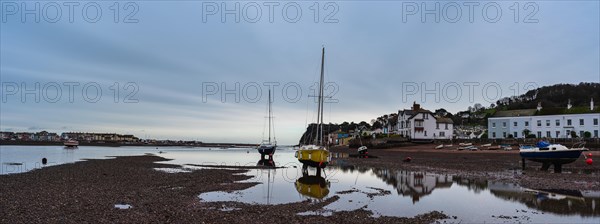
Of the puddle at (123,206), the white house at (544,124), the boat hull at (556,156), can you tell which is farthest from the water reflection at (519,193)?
the white house at (544,124)

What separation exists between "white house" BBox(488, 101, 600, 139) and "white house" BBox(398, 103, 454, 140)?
11.1m

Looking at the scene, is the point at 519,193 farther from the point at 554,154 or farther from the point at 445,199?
the point at 554,154

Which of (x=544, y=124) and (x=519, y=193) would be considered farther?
(x=544, y=124)

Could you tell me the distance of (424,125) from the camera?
10688 cm

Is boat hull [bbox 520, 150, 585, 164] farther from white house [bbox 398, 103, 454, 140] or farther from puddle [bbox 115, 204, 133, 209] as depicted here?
white house [bbox 398, 103, 454, 140]

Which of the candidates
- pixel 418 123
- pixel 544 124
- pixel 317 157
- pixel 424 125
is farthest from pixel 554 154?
pixel 424 125

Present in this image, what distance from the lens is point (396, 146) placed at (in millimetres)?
98875

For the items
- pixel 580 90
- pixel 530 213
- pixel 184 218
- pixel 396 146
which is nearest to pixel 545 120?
pixel 396 146

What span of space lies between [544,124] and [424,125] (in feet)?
87.0

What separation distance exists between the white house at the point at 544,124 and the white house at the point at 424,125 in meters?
11.1

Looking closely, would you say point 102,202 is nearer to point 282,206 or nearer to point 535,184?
point 282,206

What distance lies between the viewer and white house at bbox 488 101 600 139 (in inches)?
3329

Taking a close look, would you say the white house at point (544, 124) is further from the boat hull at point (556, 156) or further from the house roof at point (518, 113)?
the boat hull at point (556, 156)

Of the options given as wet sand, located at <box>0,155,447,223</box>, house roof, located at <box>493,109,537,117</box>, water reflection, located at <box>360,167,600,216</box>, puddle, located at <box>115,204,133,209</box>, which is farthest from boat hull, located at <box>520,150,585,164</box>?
house roof, located at <box>493,109,537,117</box>
